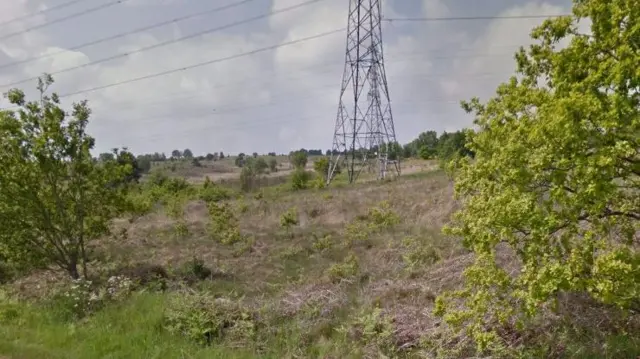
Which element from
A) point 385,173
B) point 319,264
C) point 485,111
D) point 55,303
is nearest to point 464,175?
point 485,111

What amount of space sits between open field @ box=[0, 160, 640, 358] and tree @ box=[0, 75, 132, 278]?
102 centimetres

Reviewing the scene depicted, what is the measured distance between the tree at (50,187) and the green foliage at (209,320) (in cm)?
416

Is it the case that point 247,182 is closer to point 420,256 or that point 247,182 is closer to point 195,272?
point 195,272

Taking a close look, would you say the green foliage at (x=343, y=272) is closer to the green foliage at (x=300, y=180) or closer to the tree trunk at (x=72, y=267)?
the tree trunk at (x=72, y=267)

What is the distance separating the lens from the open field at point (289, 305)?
20.0 feet

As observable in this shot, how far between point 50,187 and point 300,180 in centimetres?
2637

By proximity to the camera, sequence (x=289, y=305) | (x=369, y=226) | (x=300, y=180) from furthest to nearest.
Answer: (x=300, y=180), (x=369, y=226), (x=289, y=305)

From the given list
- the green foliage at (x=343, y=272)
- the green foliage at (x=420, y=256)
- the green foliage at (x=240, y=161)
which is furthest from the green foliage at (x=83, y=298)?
the green foliage at (x=240, y=161)

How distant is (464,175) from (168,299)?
18.5 feet

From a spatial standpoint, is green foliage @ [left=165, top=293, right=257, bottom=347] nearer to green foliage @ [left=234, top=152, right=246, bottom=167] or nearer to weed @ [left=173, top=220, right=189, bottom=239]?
weed @ [left=173, top=220, right=189, bottom=239]

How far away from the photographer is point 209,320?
23.9 ft

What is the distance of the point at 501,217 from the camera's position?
4.14m

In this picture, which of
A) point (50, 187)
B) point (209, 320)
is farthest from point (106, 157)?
point (209, 320)

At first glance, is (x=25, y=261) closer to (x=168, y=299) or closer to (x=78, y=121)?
(x=78, y=121)
